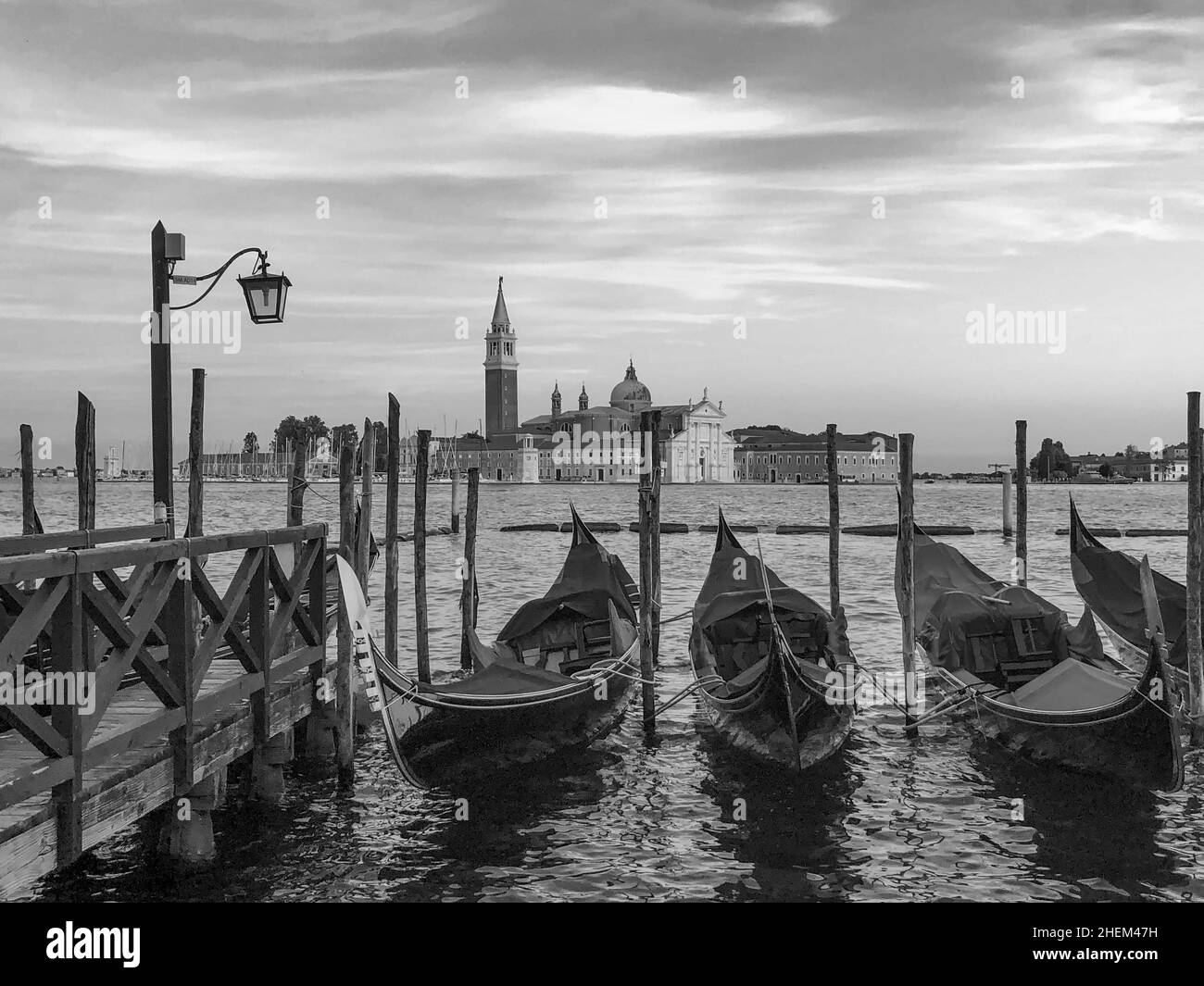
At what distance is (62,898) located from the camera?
18.9 ft

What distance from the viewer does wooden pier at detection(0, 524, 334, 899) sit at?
170 inches

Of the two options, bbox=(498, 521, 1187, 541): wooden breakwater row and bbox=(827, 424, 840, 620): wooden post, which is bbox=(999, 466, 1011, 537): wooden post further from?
bbox=(827, 424, 840, 620): wooden post

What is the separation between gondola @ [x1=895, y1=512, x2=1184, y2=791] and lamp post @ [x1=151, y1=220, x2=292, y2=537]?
228 inches

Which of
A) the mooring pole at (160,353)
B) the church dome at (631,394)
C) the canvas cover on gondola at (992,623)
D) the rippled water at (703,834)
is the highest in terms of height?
the church dome at (631,394)

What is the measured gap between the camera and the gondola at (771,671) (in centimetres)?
771

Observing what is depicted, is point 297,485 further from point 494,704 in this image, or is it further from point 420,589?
point 494,704

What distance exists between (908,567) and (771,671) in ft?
7.89

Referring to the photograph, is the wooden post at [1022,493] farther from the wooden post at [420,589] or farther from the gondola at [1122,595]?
the wooden post at [420,589]

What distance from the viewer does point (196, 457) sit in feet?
Result: 31.6

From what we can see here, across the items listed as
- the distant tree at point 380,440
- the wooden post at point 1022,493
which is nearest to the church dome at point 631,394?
the distant tree at point 380,440

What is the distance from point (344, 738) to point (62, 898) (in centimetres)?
A: 215

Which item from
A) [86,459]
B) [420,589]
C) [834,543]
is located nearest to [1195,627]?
[834,543]
